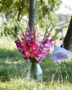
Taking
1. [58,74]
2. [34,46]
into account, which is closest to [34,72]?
[34,46]

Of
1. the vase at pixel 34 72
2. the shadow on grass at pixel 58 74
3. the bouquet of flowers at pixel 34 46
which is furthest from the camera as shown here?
the shadow on grass at pixel 58 74

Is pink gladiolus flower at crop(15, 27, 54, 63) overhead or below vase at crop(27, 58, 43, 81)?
overhead

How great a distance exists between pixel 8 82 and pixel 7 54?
4052mm

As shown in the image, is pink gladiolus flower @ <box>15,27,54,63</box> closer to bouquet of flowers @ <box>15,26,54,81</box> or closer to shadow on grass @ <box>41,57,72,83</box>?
bouquet of flowers @ <box>15,26,54,81</box>

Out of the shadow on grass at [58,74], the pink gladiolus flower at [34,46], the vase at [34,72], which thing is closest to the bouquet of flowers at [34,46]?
the pink gladiolus flower at [34,46]

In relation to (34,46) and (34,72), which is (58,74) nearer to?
(34,72)

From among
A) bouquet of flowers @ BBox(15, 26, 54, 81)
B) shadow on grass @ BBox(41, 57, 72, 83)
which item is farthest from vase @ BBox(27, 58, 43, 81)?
shadow on grass @ BBox(41, 57, 72, 83)

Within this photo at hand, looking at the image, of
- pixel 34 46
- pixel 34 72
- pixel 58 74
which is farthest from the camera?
pixel 58 74

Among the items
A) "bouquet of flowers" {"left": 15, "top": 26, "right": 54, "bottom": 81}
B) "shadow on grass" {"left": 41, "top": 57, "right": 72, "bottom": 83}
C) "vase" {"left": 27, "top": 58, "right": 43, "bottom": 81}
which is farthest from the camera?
"shadow on grass" {"left": 41, "top": 57, "right": 72, "bottom": 83}

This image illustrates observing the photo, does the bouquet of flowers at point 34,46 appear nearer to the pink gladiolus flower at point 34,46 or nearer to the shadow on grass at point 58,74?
the pink gladiolus flower at point 34,46

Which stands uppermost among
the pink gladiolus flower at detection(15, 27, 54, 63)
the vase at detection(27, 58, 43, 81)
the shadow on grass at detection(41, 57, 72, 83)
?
the pink gladiolus flower at detection(15, 27, 54, 63)

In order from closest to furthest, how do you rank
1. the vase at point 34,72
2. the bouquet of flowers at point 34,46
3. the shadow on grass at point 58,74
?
1. the bouquet of flowers at point 34,46
2. the vase at point 34,72
3. the shadow on grass at point 58,74

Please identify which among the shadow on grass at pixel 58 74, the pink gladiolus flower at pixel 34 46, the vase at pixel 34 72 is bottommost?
the shadow on grass at pixel 58 74

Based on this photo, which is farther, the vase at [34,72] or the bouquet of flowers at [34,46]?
the vase at [34,72]
